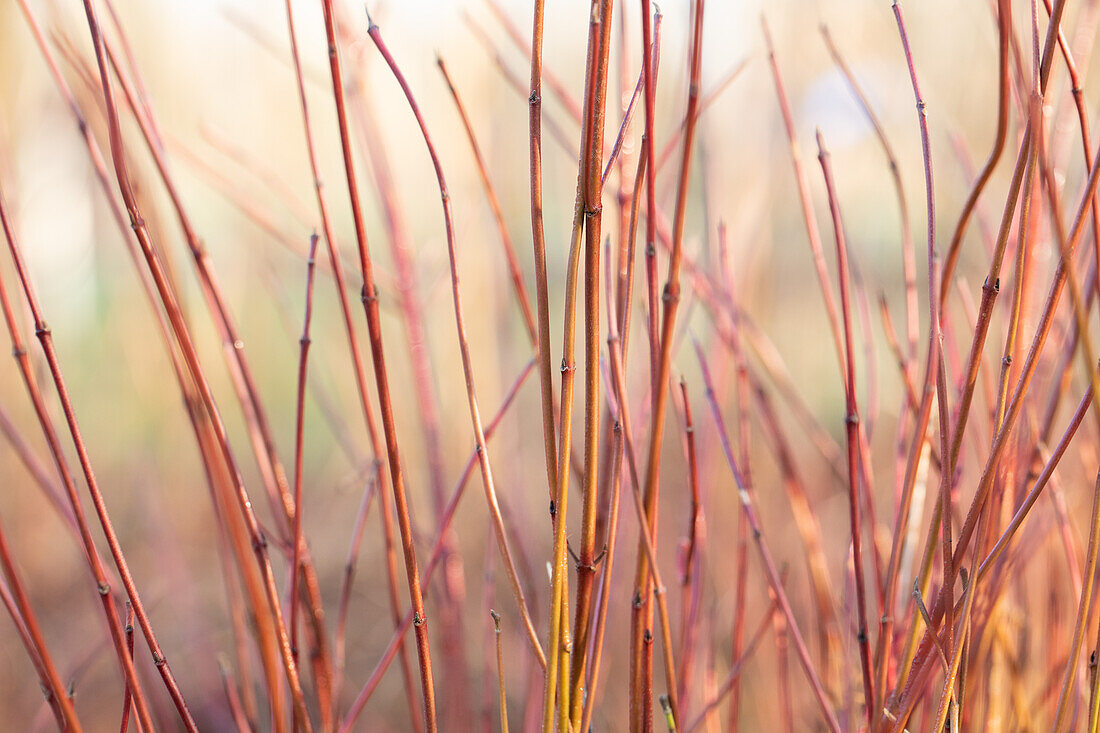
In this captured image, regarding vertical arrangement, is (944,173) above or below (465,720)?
above

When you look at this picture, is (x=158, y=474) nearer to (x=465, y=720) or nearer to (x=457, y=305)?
(x=465, y=720)

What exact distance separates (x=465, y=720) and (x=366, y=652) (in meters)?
0.72

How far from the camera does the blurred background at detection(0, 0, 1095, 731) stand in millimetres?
1316

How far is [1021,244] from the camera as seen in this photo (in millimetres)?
320

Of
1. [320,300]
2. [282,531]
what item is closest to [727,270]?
[282,531]

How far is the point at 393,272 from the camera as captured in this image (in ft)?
4.29

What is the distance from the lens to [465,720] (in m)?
0.75

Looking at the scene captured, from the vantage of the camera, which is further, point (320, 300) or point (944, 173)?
point (320, 300)

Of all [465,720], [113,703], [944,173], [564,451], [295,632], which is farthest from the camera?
[944,173]

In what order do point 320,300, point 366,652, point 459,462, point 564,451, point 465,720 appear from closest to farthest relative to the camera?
point 564,451 → point 465,720 → point 366,652 → point 459,462 → point 320,300

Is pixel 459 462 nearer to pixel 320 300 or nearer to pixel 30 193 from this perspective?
A: pixel 320 300

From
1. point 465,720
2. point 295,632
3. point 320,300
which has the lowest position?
point 465,720

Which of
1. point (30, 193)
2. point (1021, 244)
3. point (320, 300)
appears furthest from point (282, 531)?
point (320, 300)

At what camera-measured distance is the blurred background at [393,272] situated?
4.32 ft
